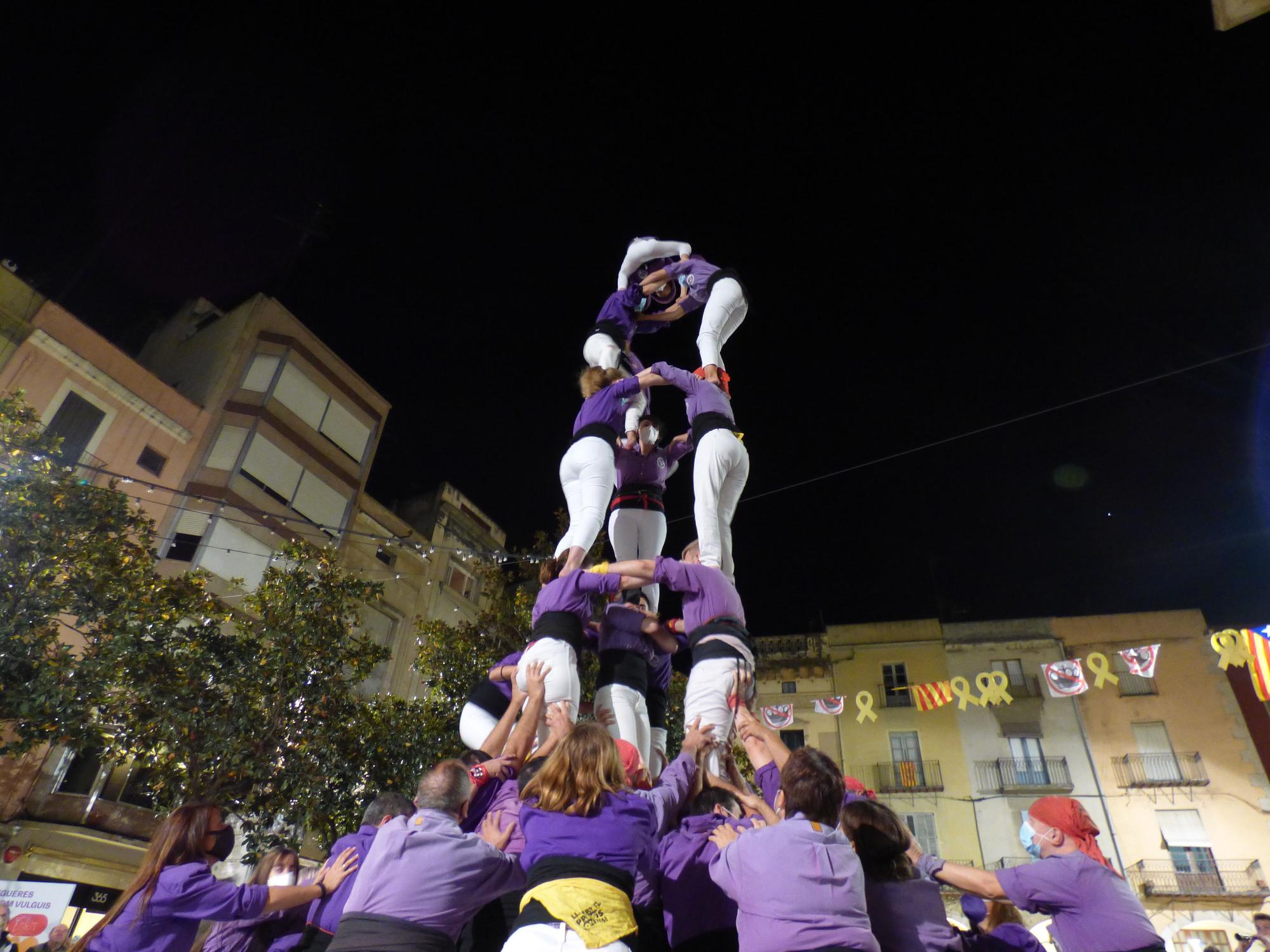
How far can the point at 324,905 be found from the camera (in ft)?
11.9

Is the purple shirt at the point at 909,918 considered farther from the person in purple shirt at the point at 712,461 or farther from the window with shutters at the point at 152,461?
the window with shutters at the point at 152,461

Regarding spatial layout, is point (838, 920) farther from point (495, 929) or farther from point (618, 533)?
point (618, 533)

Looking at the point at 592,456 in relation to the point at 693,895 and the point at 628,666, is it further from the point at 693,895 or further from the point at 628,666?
the point at 693,895

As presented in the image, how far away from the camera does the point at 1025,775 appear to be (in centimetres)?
2483

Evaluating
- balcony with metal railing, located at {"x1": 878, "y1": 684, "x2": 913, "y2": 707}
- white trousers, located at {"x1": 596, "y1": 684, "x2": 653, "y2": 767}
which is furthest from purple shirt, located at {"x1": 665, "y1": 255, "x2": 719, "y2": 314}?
balcony with metal railing, located at {"x1": 878, "y1": 684, "x2": 913, "y2": 707}

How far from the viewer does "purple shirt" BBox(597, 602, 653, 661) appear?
546 centimetres

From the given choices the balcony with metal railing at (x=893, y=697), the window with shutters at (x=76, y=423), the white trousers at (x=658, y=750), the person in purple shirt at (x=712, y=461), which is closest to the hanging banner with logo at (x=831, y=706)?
the balcony with metal railing at (x=893, y=697)

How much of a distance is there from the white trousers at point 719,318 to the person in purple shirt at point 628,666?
2.42 m

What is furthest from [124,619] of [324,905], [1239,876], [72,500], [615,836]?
[1239,876]

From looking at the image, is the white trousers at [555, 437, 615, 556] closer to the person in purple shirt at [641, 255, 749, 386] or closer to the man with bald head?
the person in purple shirt at [641, 255, 749, 386]

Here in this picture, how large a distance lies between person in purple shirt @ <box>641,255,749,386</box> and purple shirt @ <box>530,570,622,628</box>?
2.29 meters

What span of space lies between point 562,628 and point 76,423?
18.4 metres

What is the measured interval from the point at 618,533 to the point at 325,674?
25.7 ft

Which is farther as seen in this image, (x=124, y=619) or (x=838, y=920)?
(x=124, y=619)
